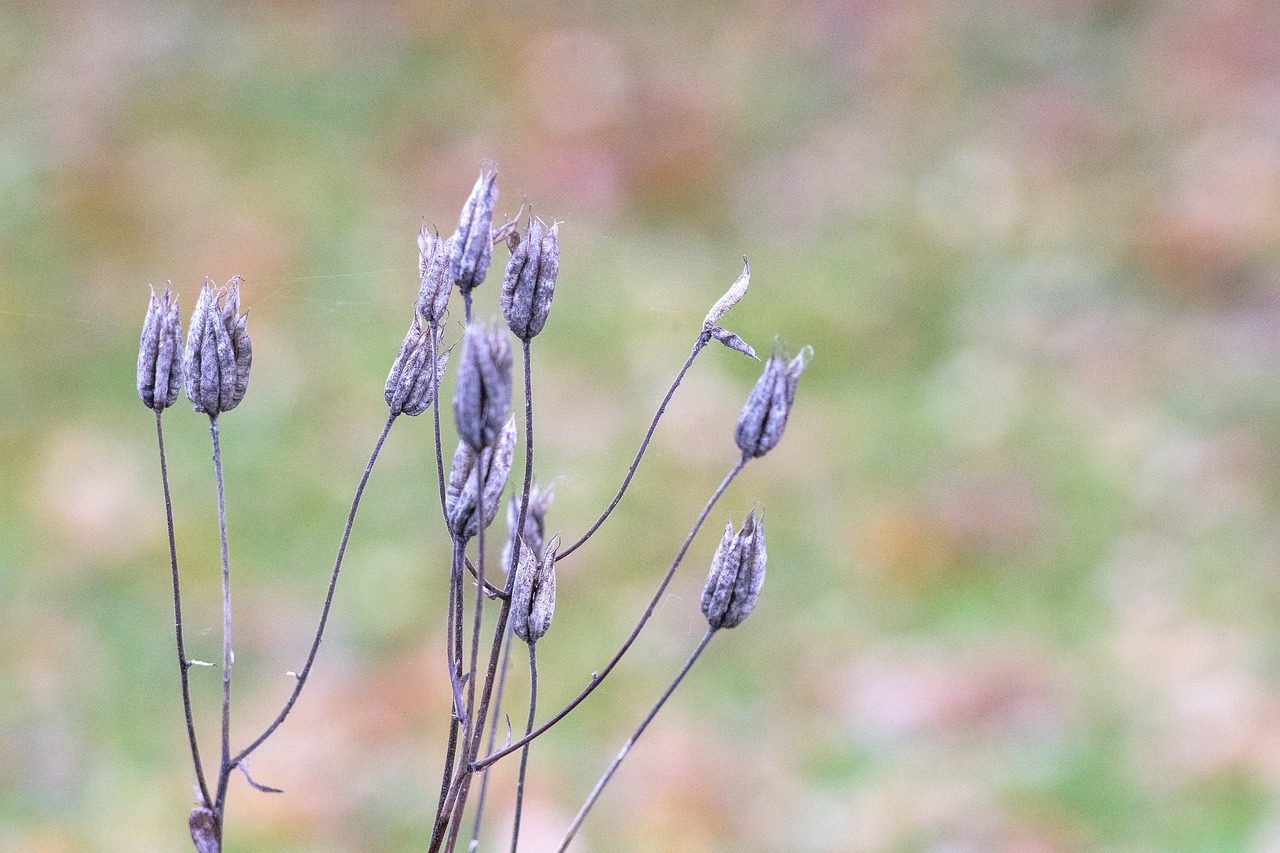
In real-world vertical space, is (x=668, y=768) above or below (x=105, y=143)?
below

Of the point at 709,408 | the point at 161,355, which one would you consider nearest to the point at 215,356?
the point at 161,355

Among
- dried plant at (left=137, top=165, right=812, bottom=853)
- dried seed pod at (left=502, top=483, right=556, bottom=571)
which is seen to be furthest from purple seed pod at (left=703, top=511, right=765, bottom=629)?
dried seed pod at (left=502, top=483, right=556, bottom=571)

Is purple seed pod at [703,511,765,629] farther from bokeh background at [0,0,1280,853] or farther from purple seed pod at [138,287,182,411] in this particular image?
bokeh background at [0,0,1280,853]

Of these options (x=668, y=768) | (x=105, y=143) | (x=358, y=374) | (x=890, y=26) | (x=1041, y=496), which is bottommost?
(x=668, y=768)

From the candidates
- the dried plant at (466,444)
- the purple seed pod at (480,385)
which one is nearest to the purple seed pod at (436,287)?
the dried plant at (466,444)

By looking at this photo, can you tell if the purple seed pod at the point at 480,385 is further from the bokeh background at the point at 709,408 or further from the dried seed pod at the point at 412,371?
the bokeh background at the point at 709,408

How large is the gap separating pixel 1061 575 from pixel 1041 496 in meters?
0.31

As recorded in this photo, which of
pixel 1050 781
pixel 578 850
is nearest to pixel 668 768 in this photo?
pixel 578 850

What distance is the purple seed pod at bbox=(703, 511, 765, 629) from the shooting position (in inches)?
26.6

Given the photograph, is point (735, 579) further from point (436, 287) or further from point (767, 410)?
point (436, 287)

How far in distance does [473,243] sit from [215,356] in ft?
0.49

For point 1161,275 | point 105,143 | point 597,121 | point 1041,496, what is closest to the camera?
point 1041,496

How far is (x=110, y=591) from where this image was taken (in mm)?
2688

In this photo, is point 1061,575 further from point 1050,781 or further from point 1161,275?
point 1161,275
